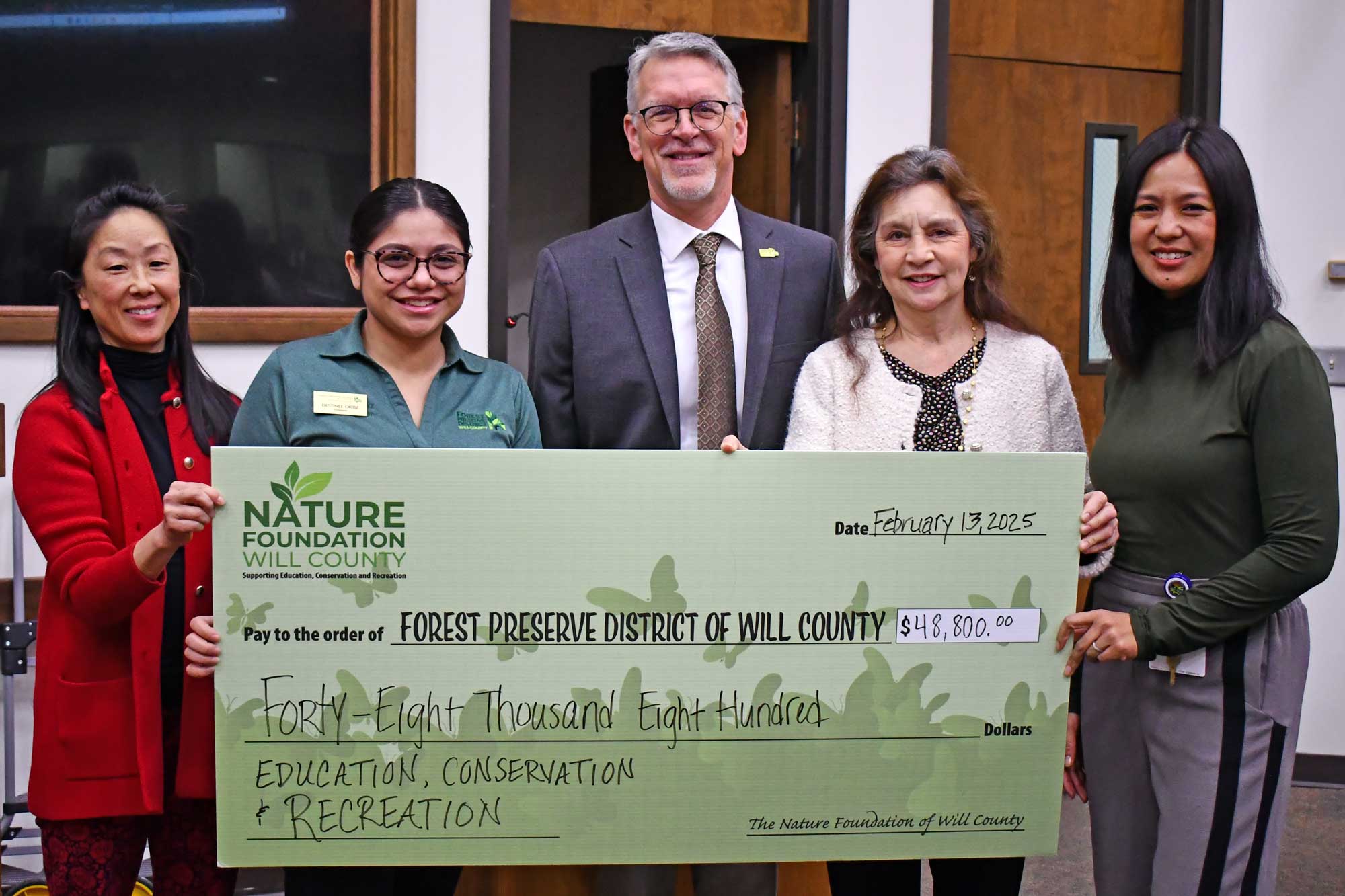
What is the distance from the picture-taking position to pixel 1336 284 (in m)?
4.23

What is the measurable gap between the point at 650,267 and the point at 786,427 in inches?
15.7

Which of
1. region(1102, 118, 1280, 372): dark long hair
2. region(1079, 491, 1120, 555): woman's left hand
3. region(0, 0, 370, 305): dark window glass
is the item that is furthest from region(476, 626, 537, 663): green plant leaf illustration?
region(0, 0, 370, 305): dark window glass

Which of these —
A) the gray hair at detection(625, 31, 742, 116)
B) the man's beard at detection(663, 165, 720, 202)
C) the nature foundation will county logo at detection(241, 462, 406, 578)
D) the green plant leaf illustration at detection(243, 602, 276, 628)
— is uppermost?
the gray hair at detection(625, 31, 742, 116)

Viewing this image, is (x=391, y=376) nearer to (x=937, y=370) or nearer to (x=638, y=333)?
(x=638, y=333)

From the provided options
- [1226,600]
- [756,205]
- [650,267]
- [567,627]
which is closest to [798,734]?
[567,627]

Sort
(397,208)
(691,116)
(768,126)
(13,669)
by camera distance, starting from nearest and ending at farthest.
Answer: (397,208)
(691,116)
(13,669)
(768,126)

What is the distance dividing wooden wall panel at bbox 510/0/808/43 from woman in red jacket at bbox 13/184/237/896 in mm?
1904

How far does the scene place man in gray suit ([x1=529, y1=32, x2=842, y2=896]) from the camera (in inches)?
88.8

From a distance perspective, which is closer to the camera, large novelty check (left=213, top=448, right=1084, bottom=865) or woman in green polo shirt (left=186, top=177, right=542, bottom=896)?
large novelty check (left=213, top=448, right=1084, bottom=865)

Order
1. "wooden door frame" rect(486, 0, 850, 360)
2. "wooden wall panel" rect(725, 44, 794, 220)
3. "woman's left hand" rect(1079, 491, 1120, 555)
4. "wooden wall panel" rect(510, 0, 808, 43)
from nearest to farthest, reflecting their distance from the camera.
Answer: "woman's left hand" rect(1079, 491, 1120, 555)
"wooden wall panel" rect(510, 0, 808, 43)
"wooden door frame" rect(486, 0, 850, 360)
"wooden wall panel" rect(725, 44, 794, 220)

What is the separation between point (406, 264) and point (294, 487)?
0.42m

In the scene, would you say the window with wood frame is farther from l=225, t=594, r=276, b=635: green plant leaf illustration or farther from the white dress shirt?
l=225, t=594, r=276, b=635: green plant leaf illustration

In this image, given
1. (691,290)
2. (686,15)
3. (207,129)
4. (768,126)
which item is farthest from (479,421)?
(768,126)

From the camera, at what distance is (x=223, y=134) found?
11.2 ft
